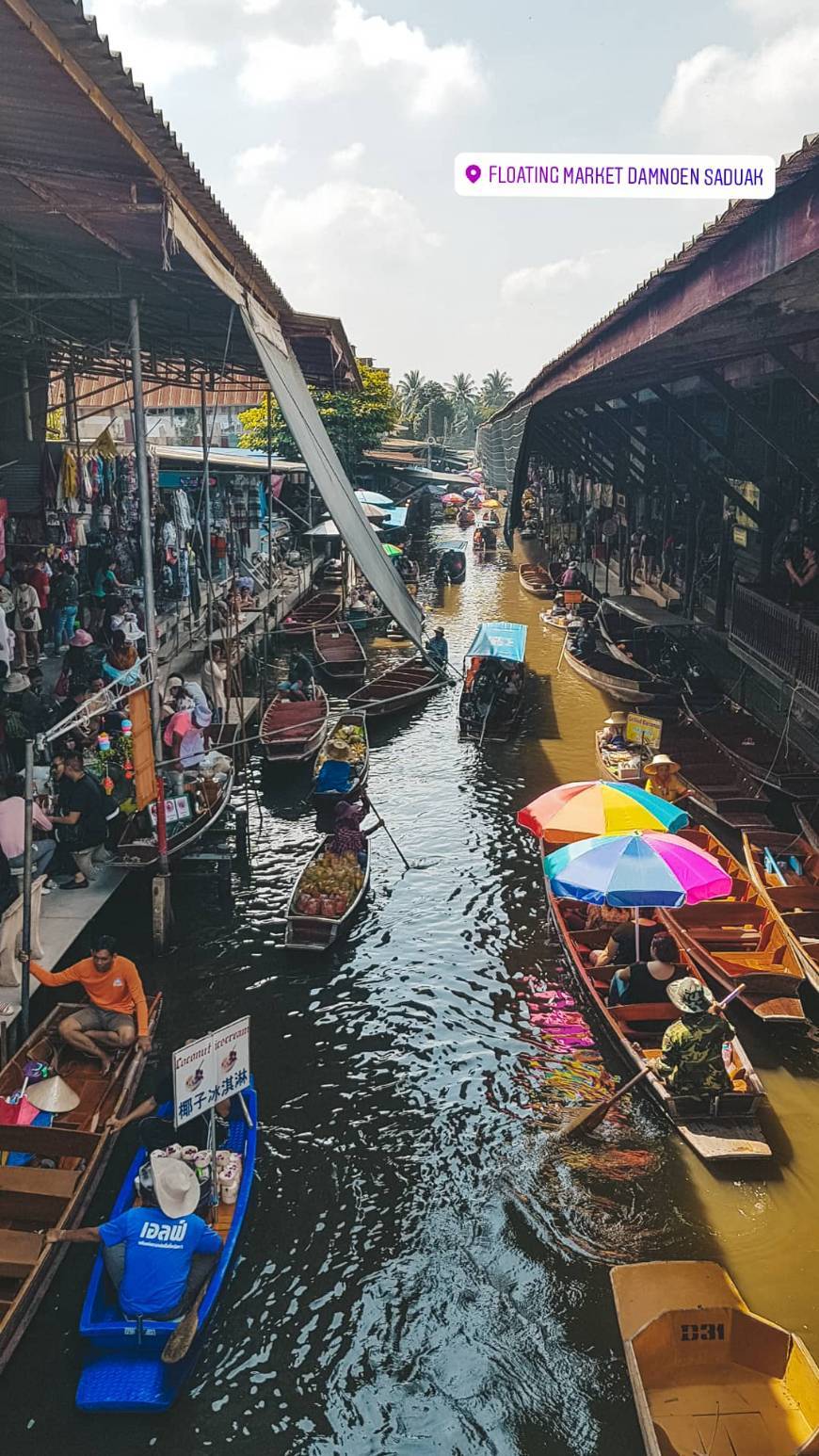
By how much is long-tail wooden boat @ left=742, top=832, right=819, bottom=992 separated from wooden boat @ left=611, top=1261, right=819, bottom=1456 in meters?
4.49

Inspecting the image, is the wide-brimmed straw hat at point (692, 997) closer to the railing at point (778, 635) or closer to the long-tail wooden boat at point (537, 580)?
the railing at point (778, 635)

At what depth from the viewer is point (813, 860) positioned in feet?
40.2

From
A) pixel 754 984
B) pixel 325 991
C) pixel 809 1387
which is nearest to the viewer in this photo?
pixel 809 1387

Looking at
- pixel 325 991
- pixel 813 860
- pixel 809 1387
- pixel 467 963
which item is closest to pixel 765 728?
pixel 813 860

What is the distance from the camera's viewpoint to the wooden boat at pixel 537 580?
37375mm

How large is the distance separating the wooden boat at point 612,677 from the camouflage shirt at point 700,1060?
41.7 ft

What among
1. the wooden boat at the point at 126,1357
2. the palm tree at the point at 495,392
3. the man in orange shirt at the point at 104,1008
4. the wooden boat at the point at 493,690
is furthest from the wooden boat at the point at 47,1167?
the palm tree at the point at 495,392

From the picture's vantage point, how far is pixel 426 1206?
8.33 m

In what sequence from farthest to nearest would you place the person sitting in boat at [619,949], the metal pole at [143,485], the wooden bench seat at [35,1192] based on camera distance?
the metal pole at [143,485], the person sitting in boat at [619,949], the wooden bench seat at [35,1192]

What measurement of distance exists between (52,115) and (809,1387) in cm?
903

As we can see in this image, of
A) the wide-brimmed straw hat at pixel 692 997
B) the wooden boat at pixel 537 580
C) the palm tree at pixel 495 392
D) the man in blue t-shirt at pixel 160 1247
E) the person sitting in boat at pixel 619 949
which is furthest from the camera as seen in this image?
the palm tree at pixel 495 392

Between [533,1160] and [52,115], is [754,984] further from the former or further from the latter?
[52,115]

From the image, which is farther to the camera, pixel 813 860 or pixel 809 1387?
pixel 813 860

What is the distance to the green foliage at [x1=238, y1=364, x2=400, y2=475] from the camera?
134ft
